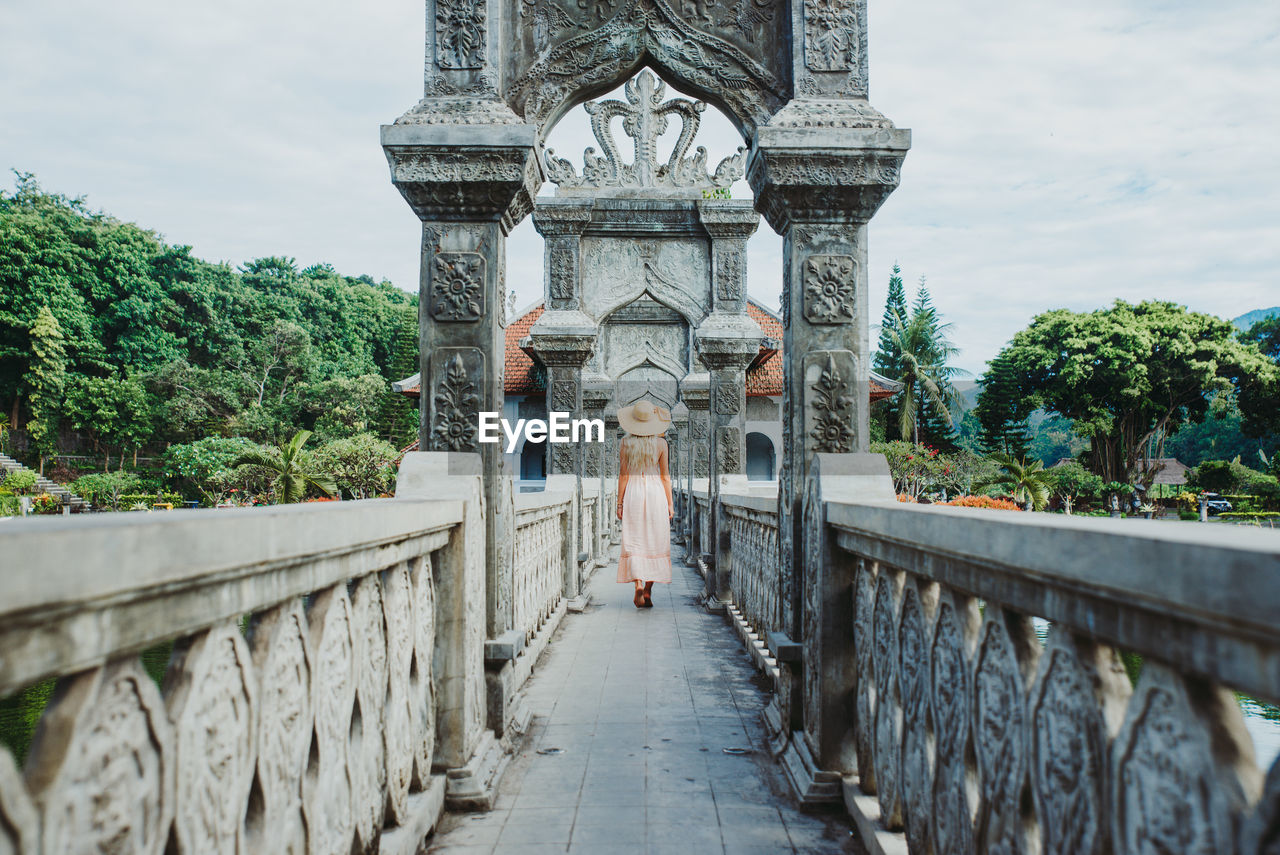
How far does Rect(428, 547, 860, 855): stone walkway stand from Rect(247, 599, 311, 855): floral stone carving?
1210mm

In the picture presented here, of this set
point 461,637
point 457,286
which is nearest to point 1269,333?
point 457,286

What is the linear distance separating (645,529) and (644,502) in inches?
11.7

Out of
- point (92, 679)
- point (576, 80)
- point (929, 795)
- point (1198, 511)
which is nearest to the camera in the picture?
point (92, 679)

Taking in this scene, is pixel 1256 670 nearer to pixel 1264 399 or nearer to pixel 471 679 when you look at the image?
pixel 471 679

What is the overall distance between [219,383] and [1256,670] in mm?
42250

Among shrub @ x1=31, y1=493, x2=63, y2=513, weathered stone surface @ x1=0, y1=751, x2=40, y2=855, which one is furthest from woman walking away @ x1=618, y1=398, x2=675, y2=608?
shrub @ x1=31, y1=493, x2=63, y2=513

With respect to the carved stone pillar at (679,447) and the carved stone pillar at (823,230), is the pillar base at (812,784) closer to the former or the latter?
the carved stone pillar at (823,230)

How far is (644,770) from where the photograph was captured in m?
3.61

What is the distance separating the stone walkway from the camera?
2.92m

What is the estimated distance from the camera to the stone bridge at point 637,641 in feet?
3.65

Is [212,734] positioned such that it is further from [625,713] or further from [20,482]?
[20,482]

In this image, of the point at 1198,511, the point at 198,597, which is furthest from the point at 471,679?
the point at 1198,511

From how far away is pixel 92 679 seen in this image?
1117 mm

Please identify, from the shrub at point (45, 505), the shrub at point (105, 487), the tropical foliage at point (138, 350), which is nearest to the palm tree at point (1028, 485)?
the shrub at point (105, 487)
